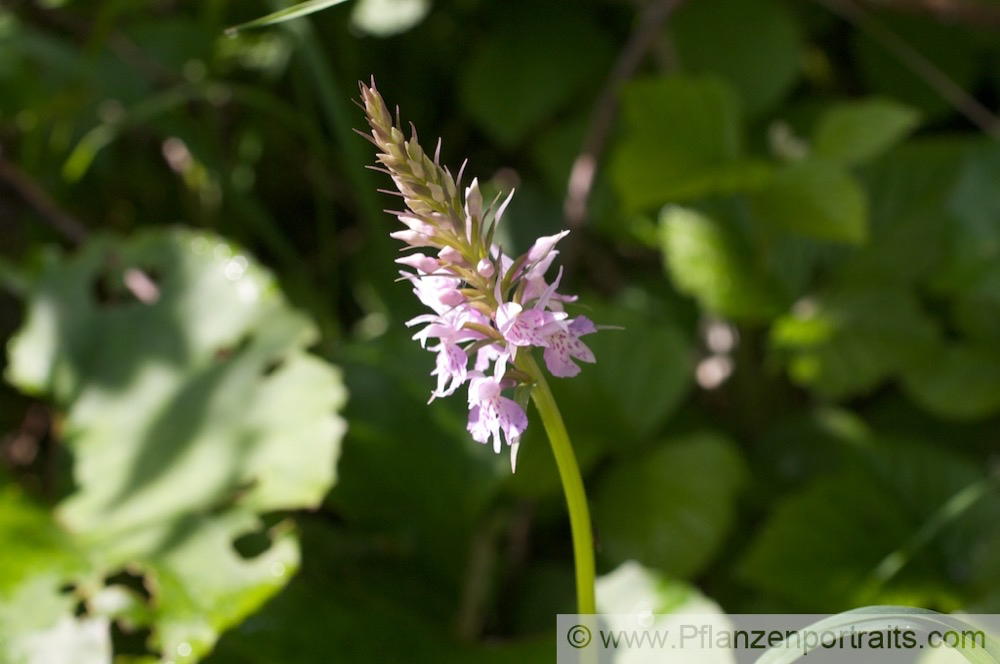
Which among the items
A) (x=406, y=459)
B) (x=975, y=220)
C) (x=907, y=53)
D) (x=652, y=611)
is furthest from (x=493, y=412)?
(x=907, y=53)

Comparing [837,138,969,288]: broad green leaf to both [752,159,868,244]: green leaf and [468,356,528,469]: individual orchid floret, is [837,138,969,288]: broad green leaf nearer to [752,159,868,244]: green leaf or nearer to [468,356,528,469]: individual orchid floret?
[752,159,868,244]: green leaf

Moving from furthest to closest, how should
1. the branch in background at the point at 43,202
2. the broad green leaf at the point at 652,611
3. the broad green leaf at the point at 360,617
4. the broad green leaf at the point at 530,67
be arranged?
the broad green leaf at the point at 530,67 → the branch in background at the point at 43,202 → the broad green leaf at the point at 360,617 → the broad green leaf at the point at 652,611

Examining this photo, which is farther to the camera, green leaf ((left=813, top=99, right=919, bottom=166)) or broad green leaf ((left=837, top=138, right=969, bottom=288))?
broad green leaf ((left=837, top=138, right=969, bottom=288))

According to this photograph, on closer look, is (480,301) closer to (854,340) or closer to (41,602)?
(41,602)

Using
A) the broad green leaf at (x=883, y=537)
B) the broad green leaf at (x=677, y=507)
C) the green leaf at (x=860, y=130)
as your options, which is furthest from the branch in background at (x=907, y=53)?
the broad green leaf at (x=677, y=507)

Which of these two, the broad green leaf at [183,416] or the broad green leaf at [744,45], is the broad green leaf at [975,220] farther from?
the broad green leaf at [183,416]

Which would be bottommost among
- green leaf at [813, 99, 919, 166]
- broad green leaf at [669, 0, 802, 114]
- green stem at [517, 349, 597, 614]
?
green stem at [517, 349, 597, 614]

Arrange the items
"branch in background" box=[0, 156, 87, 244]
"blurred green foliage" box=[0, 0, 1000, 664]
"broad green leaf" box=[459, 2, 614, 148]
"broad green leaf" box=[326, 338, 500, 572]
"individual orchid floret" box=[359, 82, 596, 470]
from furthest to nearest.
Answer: "broad green leaf" box=[459, 2, 614, 148]
"branch in background" box=[0, 156, 87, 244]
"broad green leaf" box=[326, 338, 500, 572]
"blurred green foliage" box=[0, 0, 1000, 664]
"individual orchid floret" box=[359, 82, 596, 470]

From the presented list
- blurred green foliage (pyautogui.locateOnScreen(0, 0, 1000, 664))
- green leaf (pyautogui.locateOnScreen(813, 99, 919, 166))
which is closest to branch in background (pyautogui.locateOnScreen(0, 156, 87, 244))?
blurred green foliage (pyautogui.locateOnScreen(0, 0, 1000, 664))

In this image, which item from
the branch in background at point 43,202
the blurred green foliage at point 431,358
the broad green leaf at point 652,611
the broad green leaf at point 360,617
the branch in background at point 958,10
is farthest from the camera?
the branch in background at point 43,202
